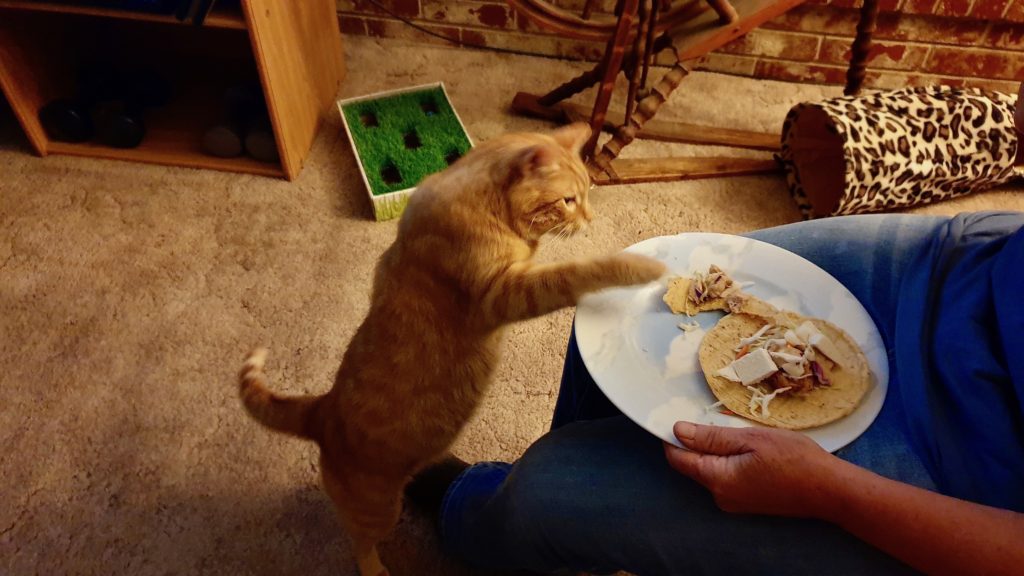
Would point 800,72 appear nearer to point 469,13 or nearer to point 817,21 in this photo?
point 817,21

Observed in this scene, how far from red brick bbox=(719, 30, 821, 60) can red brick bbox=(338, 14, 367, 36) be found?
1157 mm

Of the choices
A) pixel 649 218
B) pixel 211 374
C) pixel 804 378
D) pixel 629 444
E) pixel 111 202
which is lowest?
pixel 211 374

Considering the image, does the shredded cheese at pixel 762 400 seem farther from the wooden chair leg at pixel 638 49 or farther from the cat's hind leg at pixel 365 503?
the wooden chair leg at pixel 638 49

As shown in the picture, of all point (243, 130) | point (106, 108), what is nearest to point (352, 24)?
point (243, 130)

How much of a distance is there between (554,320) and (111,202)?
114 centimetres

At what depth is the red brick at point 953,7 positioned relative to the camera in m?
1.85

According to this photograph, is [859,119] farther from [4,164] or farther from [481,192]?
[4,164]

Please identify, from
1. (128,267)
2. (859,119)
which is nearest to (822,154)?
(859,119)

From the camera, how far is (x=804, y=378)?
0.74 m

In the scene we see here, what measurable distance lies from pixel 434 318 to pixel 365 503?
0.29m

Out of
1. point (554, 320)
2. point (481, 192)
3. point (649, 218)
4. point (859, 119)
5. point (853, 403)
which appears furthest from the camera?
point (649, 218)

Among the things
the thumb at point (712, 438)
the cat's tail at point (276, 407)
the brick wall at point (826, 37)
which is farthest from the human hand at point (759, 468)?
the brick wall at point (826, 37)

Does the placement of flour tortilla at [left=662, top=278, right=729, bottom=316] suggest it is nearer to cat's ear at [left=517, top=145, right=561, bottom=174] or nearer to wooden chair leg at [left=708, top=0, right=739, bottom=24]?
cat's ear at [left=517, top=145, right=561, bottom=174]

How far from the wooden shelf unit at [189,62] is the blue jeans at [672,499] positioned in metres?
1.08
